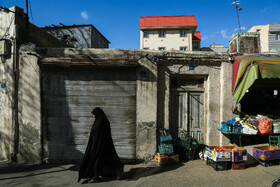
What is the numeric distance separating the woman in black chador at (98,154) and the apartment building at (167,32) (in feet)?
78.6

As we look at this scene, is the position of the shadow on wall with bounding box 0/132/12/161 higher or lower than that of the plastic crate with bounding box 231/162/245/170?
higher

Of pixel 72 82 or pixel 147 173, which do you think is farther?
pixel 72 82

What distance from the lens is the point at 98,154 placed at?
4.38 metres

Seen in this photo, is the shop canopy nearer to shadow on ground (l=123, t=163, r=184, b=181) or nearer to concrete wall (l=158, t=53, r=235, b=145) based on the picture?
concrete wall (l=158, t=53, r=235, b=145)

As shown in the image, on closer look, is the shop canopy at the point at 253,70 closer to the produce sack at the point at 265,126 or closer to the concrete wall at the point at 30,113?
the produce sack at the point at 265,126

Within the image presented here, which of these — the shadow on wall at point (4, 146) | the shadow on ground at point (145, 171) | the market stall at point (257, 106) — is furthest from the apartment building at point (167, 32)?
the shadow on ground at point (145, 171)

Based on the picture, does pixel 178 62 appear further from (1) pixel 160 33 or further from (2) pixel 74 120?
(1) pixel 160 33

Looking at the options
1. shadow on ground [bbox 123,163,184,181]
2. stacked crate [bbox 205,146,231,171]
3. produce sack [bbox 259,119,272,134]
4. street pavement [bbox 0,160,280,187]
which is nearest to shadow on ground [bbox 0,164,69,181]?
street pavement [bbox 0,160,280,187]

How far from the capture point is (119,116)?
5.89 m

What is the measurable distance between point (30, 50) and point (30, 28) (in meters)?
0.97

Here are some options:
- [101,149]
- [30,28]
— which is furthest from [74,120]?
[30,28]

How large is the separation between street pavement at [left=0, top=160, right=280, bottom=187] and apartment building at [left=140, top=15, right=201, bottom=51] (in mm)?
23419

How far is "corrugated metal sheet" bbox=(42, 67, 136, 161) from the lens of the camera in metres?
5.89

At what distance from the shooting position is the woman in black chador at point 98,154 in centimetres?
438
